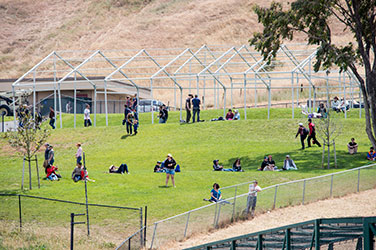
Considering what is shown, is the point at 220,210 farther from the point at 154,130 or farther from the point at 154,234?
the point at 154,130

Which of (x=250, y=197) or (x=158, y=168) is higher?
(x=158, y=168)

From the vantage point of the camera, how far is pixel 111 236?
17.4 metres

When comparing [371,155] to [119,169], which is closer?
[119,169]

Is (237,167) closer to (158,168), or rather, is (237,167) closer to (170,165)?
(158,168)

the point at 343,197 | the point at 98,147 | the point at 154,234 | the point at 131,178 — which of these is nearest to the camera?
the point at 154,234

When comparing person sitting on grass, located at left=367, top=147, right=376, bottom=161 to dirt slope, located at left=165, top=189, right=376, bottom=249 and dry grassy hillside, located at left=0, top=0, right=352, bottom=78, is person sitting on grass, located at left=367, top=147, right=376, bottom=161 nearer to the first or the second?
dirt slope, located at left=165, top=189, right=376, bottom=249

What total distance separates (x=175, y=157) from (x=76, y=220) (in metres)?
13.7

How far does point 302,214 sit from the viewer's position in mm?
20766

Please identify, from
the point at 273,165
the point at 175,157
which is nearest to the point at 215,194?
the point at 273,165

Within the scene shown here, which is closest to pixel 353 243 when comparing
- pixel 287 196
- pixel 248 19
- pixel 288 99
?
pixel 287 196

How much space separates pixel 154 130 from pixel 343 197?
53.4 ft

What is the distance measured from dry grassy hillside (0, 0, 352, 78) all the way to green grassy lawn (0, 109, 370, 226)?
55674mm

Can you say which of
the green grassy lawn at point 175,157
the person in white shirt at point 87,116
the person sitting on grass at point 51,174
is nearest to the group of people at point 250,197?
the green grassy lawn at point 175,157

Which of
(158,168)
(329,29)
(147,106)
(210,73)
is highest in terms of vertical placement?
(329,29)
